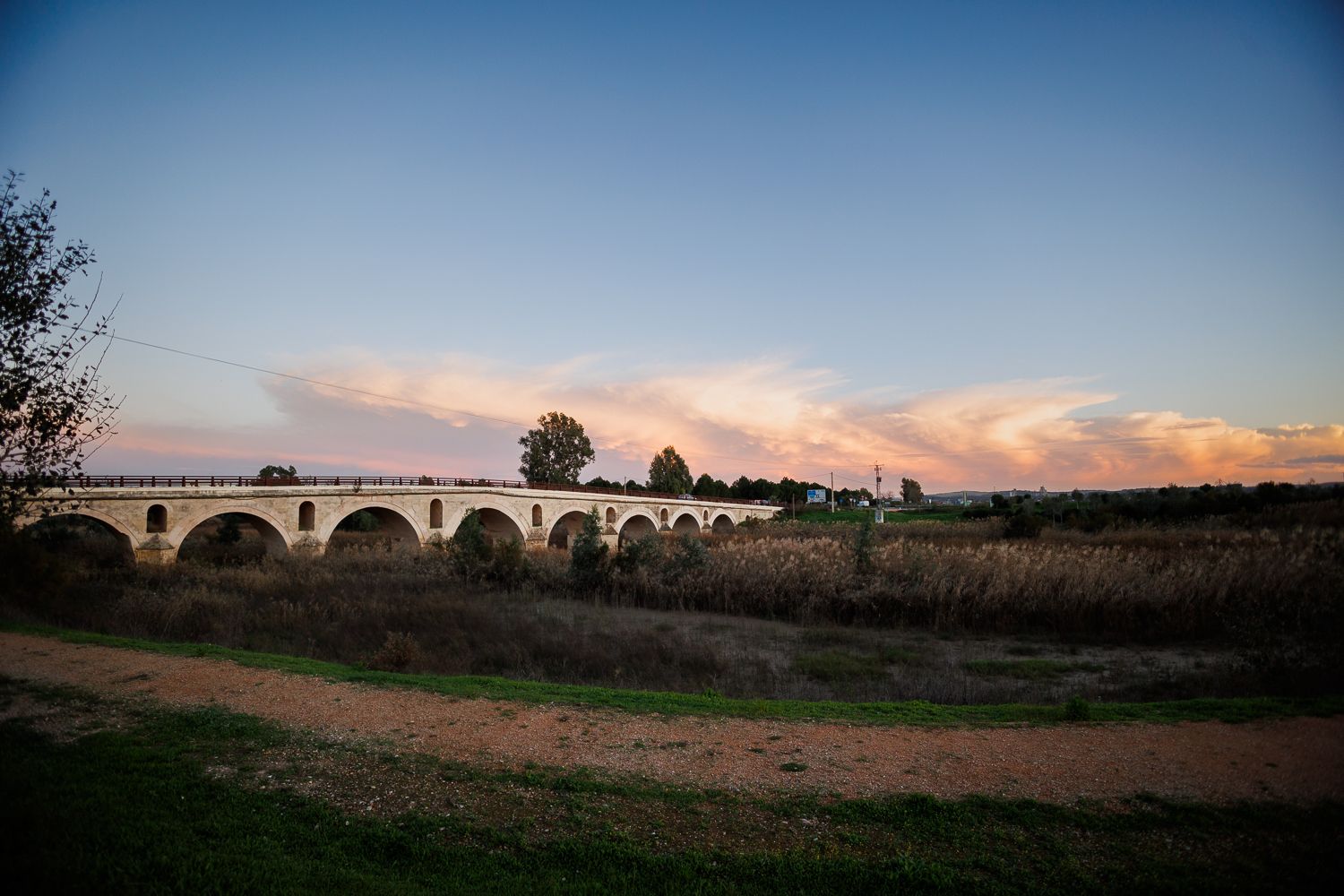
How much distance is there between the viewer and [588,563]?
23.4m

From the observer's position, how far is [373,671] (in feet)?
32.4

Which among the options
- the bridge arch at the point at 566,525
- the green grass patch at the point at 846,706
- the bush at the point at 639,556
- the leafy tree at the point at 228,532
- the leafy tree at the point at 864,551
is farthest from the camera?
the bridge arch at the point at 566,525

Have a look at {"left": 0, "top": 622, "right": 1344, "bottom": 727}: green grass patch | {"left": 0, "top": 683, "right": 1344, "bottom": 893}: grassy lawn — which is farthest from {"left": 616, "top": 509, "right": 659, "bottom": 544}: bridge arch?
{"left": 0, "top": 683, "right": 1344, "bottom": 893}: grassy lawn

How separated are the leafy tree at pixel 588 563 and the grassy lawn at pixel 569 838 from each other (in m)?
16.9

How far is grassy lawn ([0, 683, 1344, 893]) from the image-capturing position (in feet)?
14.1

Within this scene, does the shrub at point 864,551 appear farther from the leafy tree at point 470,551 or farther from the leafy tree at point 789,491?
the leafy tree at point 789,491

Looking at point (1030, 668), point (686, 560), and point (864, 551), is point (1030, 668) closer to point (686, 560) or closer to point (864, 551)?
point (864, 551)

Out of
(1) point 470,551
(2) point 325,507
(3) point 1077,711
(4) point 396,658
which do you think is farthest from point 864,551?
(2) point 325,507

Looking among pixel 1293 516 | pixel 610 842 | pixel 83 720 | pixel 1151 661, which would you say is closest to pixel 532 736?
pixel 610 842

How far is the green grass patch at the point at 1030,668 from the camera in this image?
37.4 ft

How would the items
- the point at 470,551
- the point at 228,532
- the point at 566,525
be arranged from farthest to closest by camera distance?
1. the point at 566,525
2. the point at 228,532
3. the point at 470,551

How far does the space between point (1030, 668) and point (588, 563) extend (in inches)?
580

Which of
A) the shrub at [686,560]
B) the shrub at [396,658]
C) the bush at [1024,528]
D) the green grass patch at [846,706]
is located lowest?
the shrub at [396,658]

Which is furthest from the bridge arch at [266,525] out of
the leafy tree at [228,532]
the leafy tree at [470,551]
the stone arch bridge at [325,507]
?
the leafy tree at [470,551]
